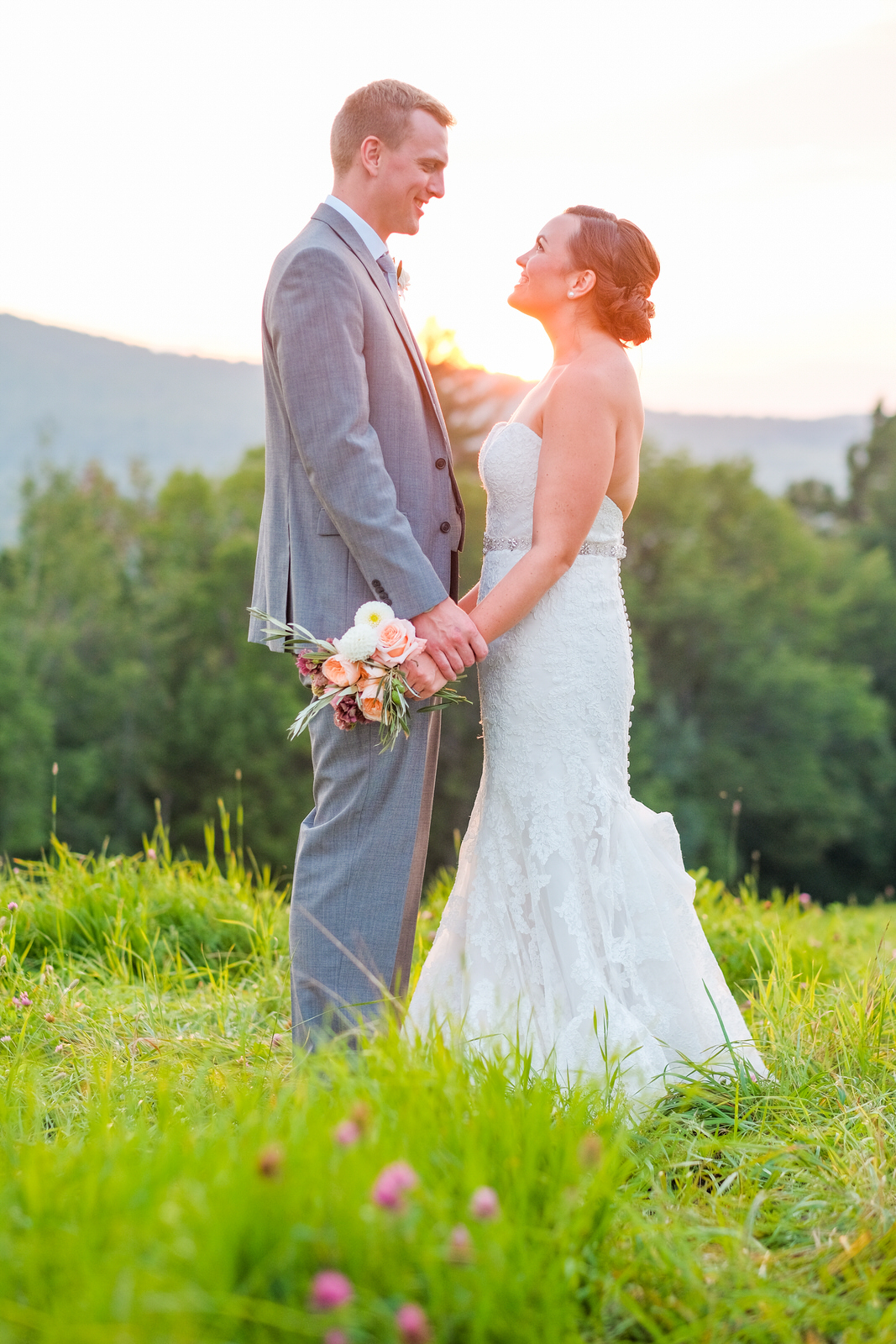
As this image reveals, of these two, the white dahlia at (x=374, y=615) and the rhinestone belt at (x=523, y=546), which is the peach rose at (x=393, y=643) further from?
the rhinestone belt at (x=523, y=546)

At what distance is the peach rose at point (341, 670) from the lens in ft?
8.40

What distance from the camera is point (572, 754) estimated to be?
2885 millimetres

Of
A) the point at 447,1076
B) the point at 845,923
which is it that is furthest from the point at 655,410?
the point at 447,1076

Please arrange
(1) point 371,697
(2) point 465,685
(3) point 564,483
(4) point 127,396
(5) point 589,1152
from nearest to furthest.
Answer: (5) point 589,1152
(1) point 371,697
(3) point 564,483
(2) point 465,685
(4) point 127,396

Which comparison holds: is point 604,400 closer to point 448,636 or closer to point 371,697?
point 448,636

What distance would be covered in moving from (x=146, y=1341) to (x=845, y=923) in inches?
227

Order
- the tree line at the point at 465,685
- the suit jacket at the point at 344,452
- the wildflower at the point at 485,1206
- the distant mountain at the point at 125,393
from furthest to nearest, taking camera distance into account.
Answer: the distant mountain at the point at 125,393 → the tree line at the point at 465,685 → the suit jacket at the point at 344,452 → the wildflower at the point at 485,1206

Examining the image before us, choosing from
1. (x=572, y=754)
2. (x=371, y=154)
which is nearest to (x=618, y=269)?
(x=371, y=154)

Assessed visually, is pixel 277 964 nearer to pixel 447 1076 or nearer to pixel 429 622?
pixel 429 622

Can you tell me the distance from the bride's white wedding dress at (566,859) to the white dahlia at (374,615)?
453mm

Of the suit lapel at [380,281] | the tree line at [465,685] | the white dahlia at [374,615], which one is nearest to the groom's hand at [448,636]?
the white dahlia at [374,615]

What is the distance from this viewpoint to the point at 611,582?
3.01 m

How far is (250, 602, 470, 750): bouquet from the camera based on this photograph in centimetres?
255

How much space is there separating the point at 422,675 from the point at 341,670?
0.21 m
